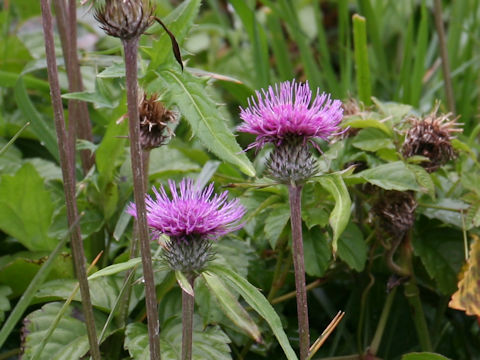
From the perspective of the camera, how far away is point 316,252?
54.7 inches

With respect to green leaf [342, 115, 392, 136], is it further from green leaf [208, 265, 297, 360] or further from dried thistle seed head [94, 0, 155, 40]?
dried thistle seed head [94, 0, 155, 40]

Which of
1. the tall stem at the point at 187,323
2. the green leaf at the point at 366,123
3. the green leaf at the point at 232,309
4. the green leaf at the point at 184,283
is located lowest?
the tall stem at the point at 187,323

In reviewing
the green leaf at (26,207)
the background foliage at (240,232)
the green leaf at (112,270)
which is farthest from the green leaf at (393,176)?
the green leaf at (26,207)

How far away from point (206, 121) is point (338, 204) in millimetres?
224

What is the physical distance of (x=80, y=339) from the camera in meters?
1.27

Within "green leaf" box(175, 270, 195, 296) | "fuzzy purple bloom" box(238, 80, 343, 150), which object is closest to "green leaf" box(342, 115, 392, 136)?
"fuzzy purple bloom" box(238, 80, 343, 150)

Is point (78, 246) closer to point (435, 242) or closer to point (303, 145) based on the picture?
point (303, 145)

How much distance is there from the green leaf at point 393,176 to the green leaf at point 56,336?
21.9 inches

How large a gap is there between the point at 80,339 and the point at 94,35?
1.60 m

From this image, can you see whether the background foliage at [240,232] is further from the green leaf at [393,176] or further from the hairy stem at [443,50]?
the hairy stem at [443,50]

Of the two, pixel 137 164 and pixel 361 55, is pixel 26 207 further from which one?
pixel 361 55

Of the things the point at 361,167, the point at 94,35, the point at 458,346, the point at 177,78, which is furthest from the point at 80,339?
the point at 94,35

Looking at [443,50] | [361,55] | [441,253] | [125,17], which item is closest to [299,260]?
[125,17]

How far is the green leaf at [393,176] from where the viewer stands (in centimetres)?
128
